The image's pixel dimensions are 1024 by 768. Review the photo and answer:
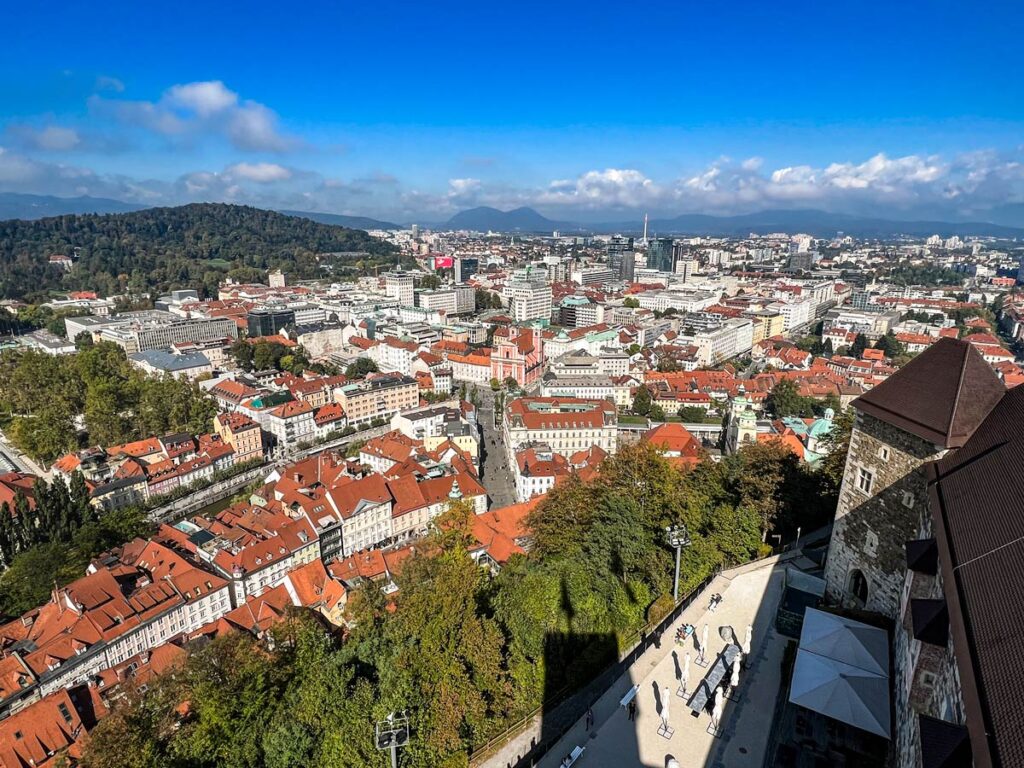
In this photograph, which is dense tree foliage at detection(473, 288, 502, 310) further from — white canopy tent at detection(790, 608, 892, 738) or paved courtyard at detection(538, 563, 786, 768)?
white canopy tent at detection(790, 608, 892, 738)

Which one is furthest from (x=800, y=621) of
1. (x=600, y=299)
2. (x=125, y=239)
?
(x=125, y=239)

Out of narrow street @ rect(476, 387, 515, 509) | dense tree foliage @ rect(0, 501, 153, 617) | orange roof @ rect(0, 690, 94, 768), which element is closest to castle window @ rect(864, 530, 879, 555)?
orange roof @ rect(0, 690, 94, 768)

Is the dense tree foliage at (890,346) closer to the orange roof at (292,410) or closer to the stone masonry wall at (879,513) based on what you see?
the stone masonry wall at (879,513)

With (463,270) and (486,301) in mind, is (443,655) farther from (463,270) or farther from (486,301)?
(463,270)

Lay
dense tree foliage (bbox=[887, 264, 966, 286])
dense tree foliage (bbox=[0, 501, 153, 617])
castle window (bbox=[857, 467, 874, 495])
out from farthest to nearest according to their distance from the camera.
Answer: dense tree foliage (bbox=[887, 264, 966, 286]), dense tree foliage (bbox=[0, 501, 153, 617]), castle window (bbox=[857, 467, 874, 495])

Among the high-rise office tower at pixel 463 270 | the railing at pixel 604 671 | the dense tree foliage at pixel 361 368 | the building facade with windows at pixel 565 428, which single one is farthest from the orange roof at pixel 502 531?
the high-rise office tower at pixel 463 270

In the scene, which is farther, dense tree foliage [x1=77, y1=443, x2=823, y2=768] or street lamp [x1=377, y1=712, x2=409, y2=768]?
dense tree foliage [x1=77, y1=443, x2=823, y2=768]
